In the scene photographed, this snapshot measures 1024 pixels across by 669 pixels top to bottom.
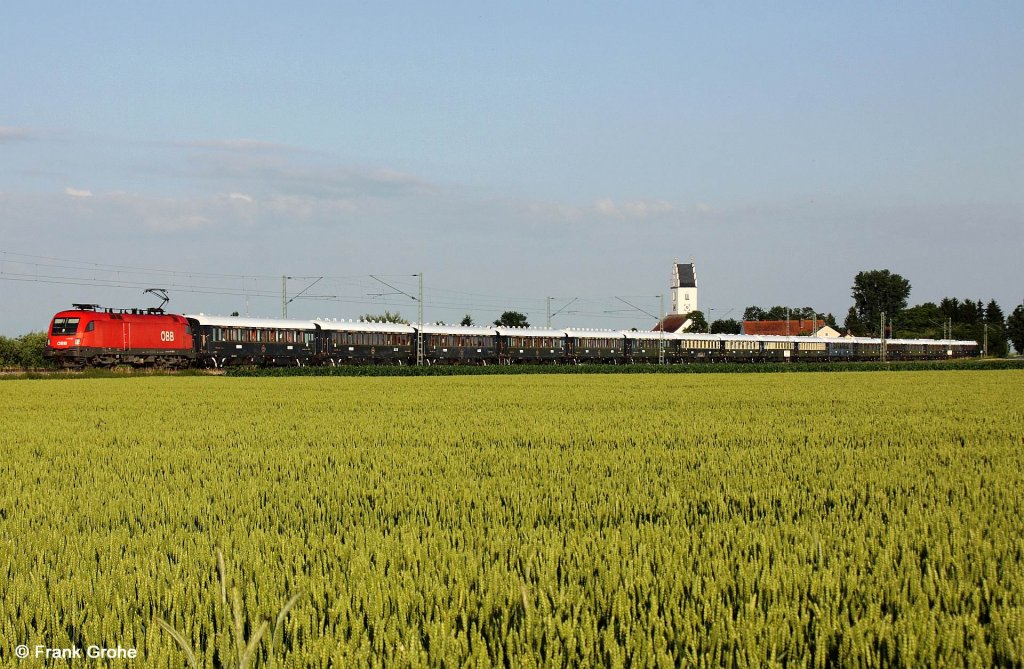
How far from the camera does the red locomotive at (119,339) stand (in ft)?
163

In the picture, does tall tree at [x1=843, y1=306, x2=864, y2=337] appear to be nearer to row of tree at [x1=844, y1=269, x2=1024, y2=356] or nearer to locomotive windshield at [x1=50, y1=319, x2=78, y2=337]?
row of tree at [x1=844, y1=269, x2=1024, y2=356]

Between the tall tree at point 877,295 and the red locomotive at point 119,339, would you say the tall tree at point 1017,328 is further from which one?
the red locomotive at point 119,339

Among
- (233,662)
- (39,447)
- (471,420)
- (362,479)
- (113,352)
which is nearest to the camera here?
(233,662)

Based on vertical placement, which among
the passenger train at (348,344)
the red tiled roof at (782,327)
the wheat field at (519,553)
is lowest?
the wheat field at (519,553)

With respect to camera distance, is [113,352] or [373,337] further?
[373,337]

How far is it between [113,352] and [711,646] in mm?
52590

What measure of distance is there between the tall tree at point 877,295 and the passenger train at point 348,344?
73.4 m

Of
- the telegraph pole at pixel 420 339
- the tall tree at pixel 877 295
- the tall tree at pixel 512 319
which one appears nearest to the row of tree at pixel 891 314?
the tall tree at pixel 877 295

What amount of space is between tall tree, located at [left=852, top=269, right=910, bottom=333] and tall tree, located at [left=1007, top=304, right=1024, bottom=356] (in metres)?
21.7

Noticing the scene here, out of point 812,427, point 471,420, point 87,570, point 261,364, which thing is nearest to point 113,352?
point 261,364

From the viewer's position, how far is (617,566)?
529cm

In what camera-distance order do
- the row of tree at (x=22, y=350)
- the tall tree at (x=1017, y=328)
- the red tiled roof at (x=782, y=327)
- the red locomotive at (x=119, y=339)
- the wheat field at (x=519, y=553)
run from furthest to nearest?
the red tiled roof at (x=782, y=327)
the tall tree at (x=1017, y=328)
the row of tree at (x=22, y=350)
the red locomotive at (x=119, y=339)
the wheat field at (x=519, y=553)

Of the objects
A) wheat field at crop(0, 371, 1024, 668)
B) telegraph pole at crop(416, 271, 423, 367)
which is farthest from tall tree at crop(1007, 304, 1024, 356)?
wheat field at crop(0, 371, 1024, 668)

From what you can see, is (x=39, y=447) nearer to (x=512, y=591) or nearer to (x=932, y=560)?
(x=512, y=591)
